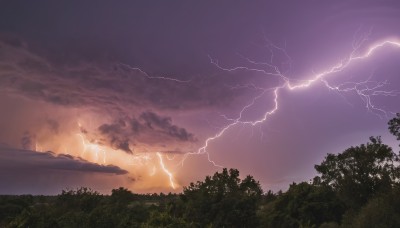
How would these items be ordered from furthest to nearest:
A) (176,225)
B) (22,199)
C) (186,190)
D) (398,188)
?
(22,199) → (186,190) → (398,188) → (176,225)

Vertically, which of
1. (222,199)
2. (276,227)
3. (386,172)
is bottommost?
(276,227)

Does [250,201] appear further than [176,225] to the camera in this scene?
Yes

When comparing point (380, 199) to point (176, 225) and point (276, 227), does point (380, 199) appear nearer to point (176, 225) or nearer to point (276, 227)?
point (276, 227)

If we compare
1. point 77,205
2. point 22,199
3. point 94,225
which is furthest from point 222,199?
point 22,199

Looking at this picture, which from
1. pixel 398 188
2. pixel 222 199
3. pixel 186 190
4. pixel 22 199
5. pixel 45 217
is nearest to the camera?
pixel 45 217

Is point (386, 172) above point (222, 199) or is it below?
above

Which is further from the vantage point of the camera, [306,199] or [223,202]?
[306,199]

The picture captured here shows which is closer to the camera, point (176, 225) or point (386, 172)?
point (176, 225)

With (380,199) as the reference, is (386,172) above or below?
above

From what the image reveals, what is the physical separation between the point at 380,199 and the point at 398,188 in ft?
8.85

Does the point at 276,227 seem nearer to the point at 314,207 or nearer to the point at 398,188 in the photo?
the point at 314,207

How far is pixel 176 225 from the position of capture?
22562 millimetres

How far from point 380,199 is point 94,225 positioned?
2235 centimetres

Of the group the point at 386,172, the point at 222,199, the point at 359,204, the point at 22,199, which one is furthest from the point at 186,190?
the point at 22,199
